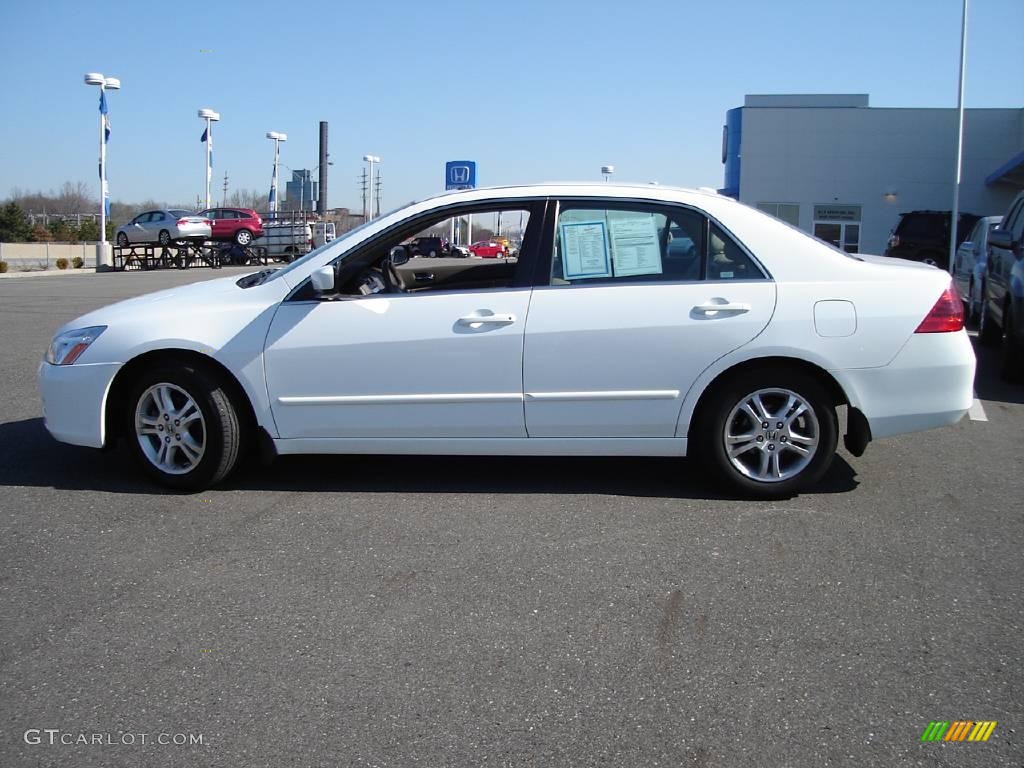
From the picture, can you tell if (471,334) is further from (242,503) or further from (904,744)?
(904,744)

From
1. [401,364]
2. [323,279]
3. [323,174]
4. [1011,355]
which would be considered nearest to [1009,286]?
[1011,355]

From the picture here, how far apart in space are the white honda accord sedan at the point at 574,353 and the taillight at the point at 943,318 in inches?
0.4

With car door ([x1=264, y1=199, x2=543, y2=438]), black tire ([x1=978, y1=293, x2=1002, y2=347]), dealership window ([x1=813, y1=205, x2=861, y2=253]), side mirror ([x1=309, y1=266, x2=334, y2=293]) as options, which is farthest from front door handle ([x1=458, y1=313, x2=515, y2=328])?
dealership window ([x1=813, y1=205, x2=861, y2=253])

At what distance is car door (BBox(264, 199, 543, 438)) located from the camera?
503 centimetres

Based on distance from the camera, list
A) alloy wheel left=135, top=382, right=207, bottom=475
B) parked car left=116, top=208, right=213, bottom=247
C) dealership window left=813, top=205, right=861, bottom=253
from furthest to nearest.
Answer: dealership window left=813, top=205, right=861, bottom=253
parked car left=116, top=208, right=213, bottom=247
alloy wheel left=135, top=382, right=207, bottom=475

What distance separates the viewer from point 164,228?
37938 mm

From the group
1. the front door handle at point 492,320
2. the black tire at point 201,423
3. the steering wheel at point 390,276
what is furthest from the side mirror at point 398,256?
the black tire at point 201,423

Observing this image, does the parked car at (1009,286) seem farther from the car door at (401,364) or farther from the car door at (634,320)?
the car door at (401,364)

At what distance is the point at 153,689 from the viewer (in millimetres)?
3117

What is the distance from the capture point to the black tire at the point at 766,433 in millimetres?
5016

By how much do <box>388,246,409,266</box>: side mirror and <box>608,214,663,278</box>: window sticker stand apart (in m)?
1.23

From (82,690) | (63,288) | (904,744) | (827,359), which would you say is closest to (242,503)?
(82,690)

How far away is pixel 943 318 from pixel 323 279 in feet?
10.4

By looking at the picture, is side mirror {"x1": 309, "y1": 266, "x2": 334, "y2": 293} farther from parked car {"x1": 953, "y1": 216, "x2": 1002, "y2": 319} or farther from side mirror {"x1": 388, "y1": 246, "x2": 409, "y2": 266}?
parked car {"x1": 953, "y1": 216, "x2": 1002, "y2": 319}
